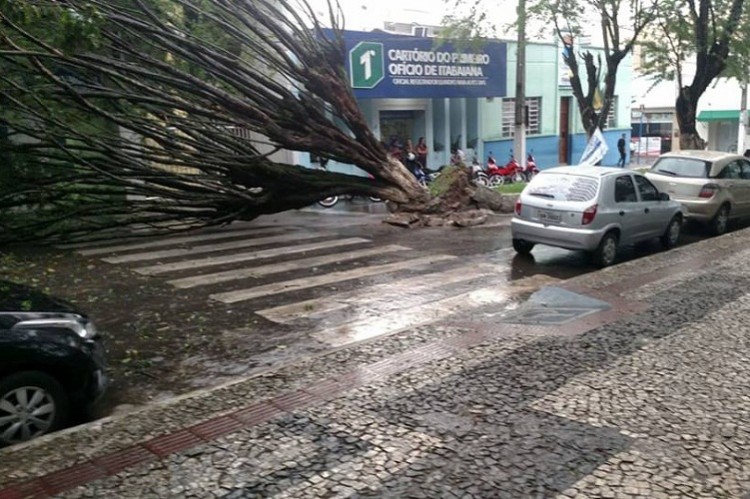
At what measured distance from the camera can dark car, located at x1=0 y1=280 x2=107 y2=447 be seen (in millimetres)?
4930

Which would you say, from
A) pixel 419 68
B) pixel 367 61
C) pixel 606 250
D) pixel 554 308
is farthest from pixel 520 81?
pixel 554 308

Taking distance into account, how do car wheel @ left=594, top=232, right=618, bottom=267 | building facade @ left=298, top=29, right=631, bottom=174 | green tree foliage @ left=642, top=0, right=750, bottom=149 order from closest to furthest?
1. car wheel @ left=594, top=232, right=618, bottom=267
2. green tree foliage @ left=642, top=0, right=750, bottom=149
3. building facade @ left=298, top=29, right=631, bottom=174

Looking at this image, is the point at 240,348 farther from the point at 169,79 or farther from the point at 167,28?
the point at 167,28

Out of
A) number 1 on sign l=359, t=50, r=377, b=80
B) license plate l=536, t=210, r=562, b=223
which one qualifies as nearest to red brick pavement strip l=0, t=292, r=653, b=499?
license plate l=536, t=210, r=562, b=223

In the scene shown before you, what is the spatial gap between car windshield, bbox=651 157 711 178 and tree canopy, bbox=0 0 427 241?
5.53m

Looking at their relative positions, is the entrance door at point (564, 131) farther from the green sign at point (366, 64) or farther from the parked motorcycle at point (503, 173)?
the green sign at point (366, 64)

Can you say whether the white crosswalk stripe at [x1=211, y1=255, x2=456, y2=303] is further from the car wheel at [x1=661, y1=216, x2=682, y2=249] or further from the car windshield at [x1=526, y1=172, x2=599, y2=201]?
the car wheel at [x1=661, y1=216, x2=682, y2=249]

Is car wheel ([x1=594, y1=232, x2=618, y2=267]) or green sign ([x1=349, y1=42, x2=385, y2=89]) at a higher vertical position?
green sign ([x1=349, y1=42, x2=385, y2=89])

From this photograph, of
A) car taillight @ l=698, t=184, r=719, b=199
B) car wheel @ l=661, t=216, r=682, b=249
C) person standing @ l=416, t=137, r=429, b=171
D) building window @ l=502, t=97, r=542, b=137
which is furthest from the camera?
building window @ l=502, t=97, r=542, b=137

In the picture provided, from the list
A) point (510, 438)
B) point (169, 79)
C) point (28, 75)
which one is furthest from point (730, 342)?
point (28, 75)

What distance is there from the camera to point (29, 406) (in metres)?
5.05

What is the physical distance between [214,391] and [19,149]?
26.8 feet

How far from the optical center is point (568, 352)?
6.59 meters

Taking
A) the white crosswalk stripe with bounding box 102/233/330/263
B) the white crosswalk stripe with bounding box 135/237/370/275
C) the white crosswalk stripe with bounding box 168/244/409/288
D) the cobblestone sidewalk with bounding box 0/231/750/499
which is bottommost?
the cobblestone sidewalk with bounding box 0/231/750/499
